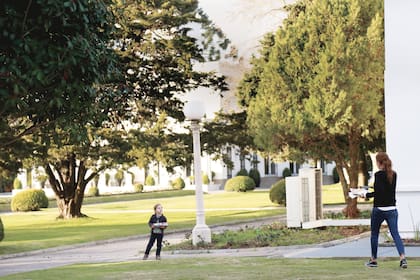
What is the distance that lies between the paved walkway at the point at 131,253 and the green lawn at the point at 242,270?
140 centimetres

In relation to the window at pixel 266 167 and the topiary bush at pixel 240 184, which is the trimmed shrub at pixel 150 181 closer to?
the window at pixel 266 167

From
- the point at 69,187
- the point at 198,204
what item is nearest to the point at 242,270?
the point at 198,204

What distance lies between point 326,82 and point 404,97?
311 inches

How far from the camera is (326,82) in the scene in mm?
25125

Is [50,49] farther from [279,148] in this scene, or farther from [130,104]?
[130,104]

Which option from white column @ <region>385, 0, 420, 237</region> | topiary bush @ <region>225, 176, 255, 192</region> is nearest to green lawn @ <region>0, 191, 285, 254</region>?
white column @ <region>385, 0, 420, 237</region>

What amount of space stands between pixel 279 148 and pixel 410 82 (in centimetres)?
1025

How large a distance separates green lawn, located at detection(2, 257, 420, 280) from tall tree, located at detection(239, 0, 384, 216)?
9834mm

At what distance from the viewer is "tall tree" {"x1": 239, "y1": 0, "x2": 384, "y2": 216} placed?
2492 cm

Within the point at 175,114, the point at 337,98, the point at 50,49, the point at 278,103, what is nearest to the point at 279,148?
the point at 278,103

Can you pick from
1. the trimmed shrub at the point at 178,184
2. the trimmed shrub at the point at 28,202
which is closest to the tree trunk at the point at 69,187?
the trimmed shrub at the point at 28,202

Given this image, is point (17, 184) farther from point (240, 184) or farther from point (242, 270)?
point (242, 270)

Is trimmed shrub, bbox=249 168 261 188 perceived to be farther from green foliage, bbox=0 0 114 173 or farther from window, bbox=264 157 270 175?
green foliage, bbox=0 0 114 173

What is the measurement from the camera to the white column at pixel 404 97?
1720 centimetres
